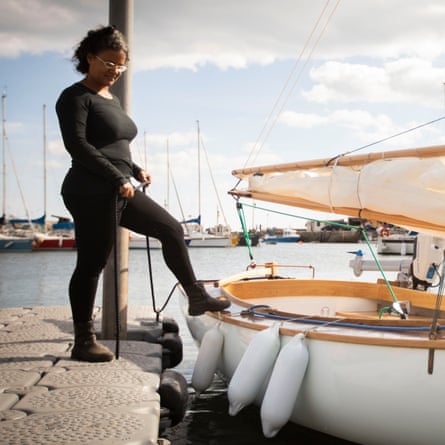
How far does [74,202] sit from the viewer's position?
12.9ft

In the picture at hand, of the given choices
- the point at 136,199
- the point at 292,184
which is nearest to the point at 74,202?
the point at 136,199

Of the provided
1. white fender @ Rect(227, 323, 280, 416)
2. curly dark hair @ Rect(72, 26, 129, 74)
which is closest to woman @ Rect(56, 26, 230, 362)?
curly dark hair @ Rect(72, 26, 129, 74)

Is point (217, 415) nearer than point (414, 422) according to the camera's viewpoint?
No

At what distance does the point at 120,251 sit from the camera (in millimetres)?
5145

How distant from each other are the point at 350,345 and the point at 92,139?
2.13 m

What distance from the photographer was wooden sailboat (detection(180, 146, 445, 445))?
3.73 m

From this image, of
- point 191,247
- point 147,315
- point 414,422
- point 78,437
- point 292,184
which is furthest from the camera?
point 191,247

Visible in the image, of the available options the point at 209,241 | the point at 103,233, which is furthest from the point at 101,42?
the point at 209,241

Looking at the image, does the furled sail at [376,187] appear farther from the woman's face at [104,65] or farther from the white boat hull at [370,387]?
the woman's face at [104,65]

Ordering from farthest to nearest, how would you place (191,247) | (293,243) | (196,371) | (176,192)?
(293,243)
(191,247)
(176,192)
(196,371)

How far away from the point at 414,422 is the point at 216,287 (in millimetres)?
3670

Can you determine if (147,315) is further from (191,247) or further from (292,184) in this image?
(191,247)

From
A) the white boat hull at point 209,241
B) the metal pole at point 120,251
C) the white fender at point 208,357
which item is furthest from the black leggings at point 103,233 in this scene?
the white boat hull at point 209,241

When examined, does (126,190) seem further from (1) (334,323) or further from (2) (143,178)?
(1) (334,323)
